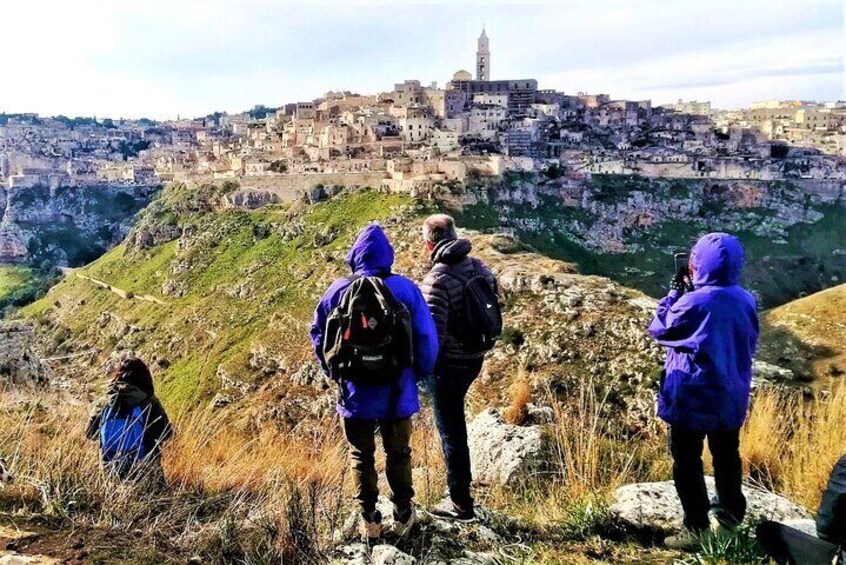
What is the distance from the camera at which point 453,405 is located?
3.83 meters

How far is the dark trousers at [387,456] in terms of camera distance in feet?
10.8

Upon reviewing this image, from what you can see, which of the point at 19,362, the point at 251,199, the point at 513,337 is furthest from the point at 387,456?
the point at 251,199

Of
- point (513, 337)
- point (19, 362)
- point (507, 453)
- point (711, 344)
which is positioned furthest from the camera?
point (513, 337)

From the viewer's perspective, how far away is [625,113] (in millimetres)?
75062

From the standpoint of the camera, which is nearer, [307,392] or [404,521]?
[404,521]

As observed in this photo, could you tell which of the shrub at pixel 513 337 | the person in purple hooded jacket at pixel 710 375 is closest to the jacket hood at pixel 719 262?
the person in purple hooded jacket at pixel 710 375

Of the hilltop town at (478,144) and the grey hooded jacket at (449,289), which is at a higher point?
the hilltop town at (478,144)

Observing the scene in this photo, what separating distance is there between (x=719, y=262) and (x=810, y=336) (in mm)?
24219

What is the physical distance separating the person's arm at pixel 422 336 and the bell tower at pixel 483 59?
87.5 m

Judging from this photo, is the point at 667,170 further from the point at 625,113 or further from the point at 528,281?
the point at 528,281

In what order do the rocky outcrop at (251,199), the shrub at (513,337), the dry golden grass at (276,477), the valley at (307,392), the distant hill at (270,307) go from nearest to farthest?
1. the dry golden grass at (276,477)
2. the valley at (307,392)
3. the distant hill at (270,307)
4. the shrub at (513,337)
5. the rocky outcrop at (251,199)

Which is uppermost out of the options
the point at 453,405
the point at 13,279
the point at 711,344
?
the point at 711,344

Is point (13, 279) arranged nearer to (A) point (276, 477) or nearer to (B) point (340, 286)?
(A) point (276, 477)

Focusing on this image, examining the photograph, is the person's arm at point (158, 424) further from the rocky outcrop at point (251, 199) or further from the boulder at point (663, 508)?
the rocky outcrop at point (251, 199)
